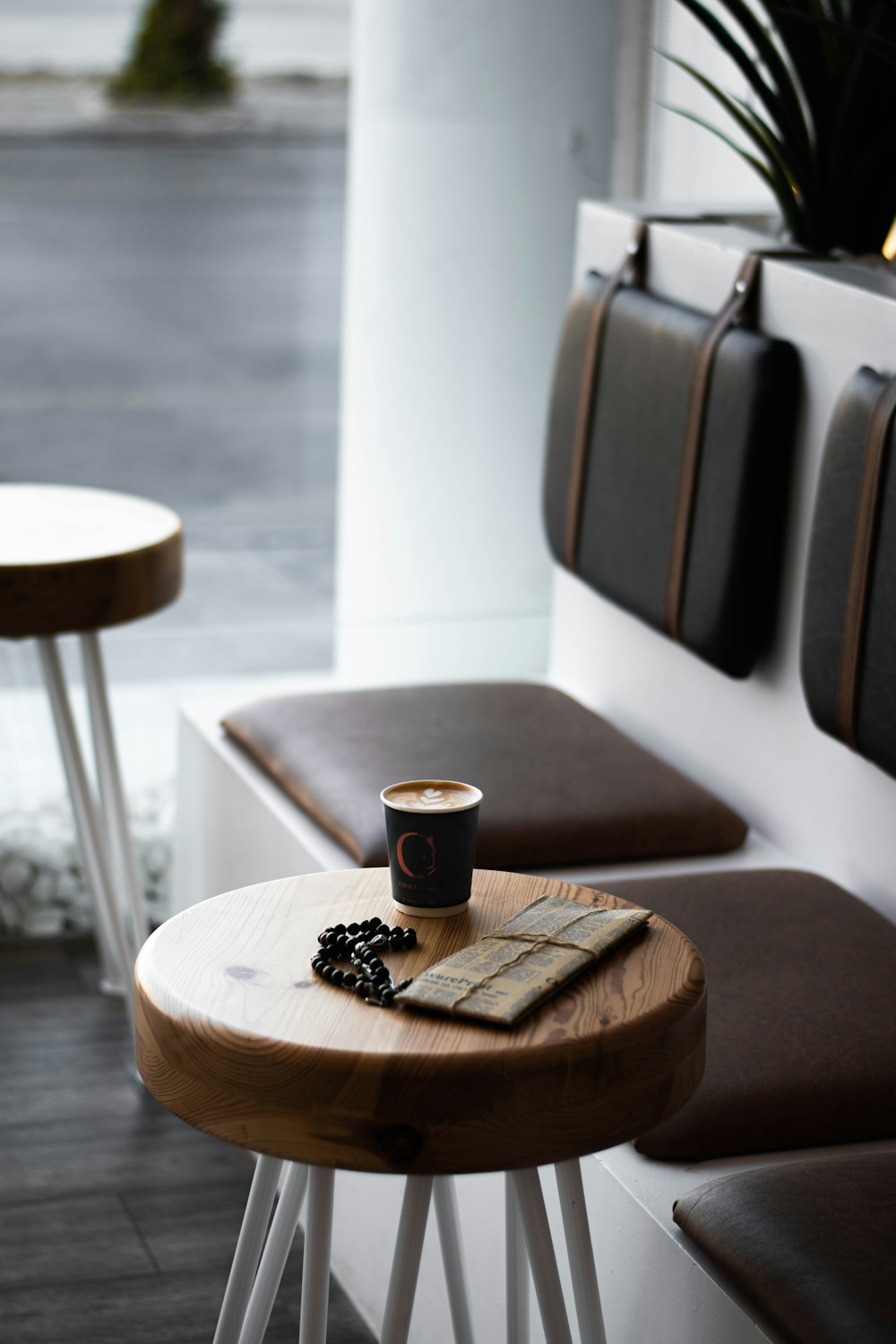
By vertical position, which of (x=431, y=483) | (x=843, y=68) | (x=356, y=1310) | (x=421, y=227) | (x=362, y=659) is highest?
(x=843, y=68)

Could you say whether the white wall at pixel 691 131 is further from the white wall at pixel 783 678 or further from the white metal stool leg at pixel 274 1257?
the white metal stool leg at pixel 274 1257

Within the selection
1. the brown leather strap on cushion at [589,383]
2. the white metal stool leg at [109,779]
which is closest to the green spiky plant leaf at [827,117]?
the brown leather strap on cushion at [589,383]

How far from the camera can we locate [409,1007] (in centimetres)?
113

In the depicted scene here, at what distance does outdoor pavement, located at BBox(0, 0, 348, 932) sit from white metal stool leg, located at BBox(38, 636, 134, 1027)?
31cm

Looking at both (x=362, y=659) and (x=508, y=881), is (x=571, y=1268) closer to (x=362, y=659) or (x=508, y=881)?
(x=508, y=881)

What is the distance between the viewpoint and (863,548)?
1710mm

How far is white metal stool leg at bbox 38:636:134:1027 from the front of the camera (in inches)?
91.7

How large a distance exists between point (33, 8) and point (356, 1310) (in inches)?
78.4

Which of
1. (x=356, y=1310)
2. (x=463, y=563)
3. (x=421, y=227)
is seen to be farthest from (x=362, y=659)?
(x=356, y=1310)

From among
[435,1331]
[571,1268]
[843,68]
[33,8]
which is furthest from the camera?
[33,8]

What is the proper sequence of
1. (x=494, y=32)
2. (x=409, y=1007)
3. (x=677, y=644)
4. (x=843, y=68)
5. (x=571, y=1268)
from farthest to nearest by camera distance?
(x=494, y=32) → (x=677, y=644) → (x=843, y=68) → (x=571, y=1268) → (x=409, y=1007)

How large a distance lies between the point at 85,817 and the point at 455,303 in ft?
3.73

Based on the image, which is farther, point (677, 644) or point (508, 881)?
point (677, 644)

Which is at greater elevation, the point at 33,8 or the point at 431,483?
the point at 33,8
